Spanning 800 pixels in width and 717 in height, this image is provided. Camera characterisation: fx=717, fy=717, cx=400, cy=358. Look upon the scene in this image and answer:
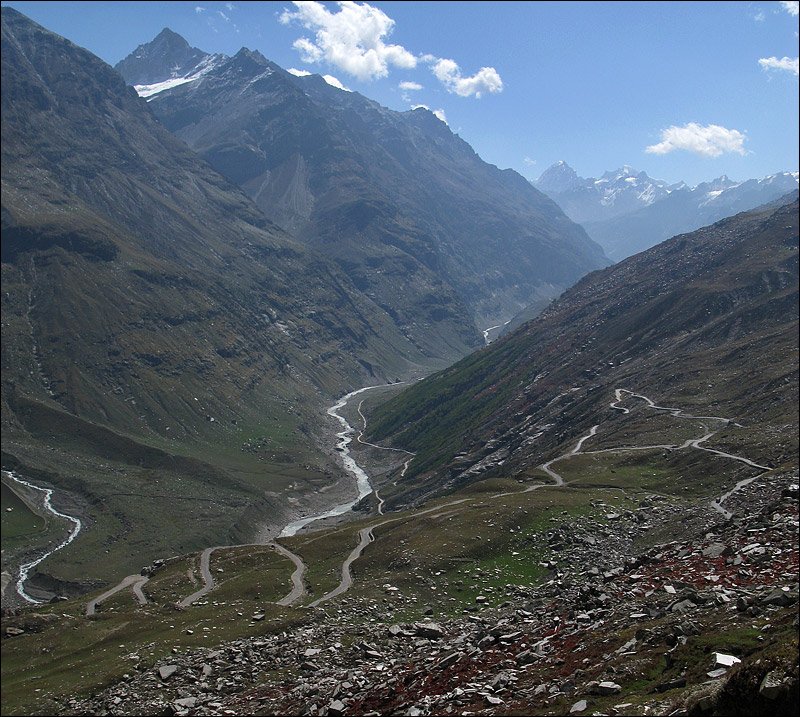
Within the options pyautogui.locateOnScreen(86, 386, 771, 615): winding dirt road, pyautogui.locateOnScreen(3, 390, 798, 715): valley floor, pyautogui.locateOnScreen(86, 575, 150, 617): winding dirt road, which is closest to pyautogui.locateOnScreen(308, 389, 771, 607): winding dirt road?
pyautogui.locateOnScreen(86, 386, 771, 615): winding dirt road

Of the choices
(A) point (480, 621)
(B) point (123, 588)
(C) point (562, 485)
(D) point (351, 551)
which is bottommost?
(C) point (562, 485)

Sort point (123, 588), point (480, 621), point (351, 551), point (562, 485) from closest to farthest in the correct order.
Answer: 1. point (480, 621)
2. point (123, 588)
3. point (351, 551)
4. point (562, 485)

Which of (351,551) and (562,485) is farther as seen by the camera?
(562,485)

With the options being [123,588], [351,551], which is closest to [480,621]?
[351,551]

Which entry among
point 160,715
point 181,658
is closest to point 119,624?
point 181,658

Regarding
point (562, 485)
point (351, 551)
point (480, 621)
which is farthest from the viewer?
point (562, 485)

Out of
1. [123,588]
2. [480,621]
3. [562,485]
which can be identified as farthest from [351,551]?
[480,621]

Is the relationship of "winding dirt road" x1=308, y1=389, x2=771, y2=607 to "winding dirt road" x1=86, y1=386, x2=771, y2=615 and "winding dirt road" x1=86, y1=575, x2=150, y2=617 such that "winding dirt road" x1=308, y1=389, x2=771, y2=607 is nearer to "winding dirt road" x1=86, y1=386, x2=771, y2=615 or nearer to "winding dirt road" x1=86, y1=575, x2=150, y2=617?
"winding dirt road" x1=86, y1=386, x2=771, y2=615

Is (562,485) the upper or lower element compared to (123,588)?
lower

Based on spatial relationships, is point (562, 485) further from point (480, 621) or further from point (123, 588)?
point (123, 588)

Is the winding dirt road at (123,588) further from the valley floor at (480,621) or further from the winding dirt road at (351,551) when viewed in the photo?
the valley floor at (480,621)

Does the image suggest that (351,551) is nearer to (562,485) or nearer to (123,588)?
(123,588)
